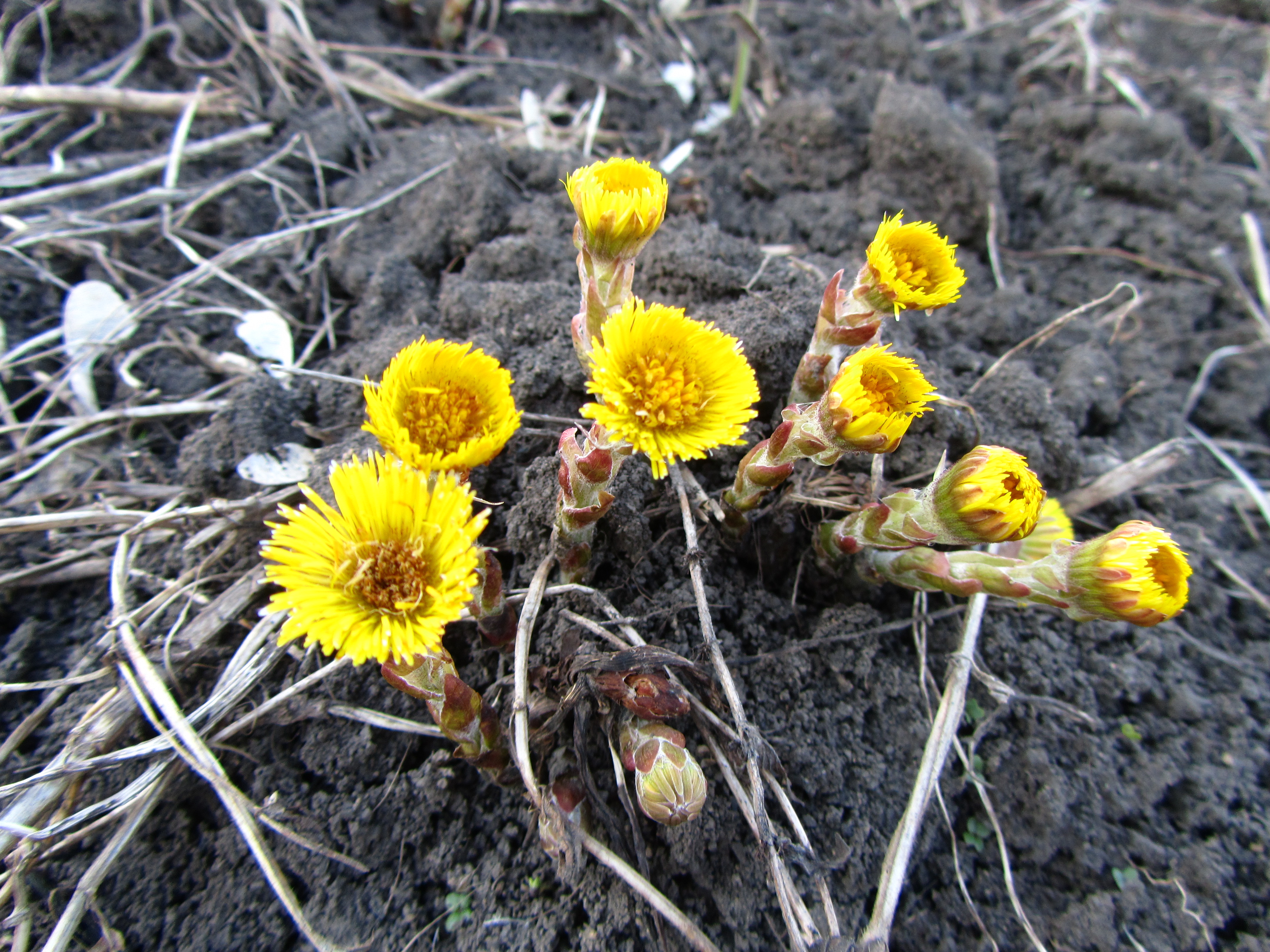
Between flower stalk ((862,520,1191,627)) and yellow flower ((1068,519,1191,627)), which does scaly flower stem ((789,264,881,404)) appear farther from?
yellow flower ((1068,519,1191,627))

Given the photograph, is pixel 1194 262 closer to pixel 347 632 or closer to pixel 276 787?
pixel 347 632

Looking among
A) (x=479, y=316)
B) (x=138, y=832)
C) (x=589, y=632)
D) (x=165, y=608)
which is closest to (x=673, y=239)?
(x=479, y=316)

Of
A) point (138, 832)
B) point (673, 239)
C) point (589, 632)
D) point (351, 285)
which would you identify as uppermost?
point (673, 239)

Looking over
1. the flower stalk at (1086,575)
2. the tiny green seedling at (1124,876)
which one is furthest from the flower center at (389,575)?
the tiny green seedling at (1124,876)

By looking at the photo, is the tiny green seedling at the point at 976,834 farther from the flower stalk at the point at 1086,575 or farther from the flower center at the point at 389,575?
the flower center at the point at 389,575

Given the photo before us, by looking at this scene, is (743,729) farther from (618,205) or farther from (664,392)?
(618,205)

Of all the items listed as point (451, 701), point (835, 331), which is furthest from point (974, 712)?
point (451, 701)

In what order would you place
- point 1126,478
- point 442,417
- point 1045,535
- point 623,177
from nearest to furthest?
point 442,417 < point 623,177 < point 1045,535 < point 1126,478
